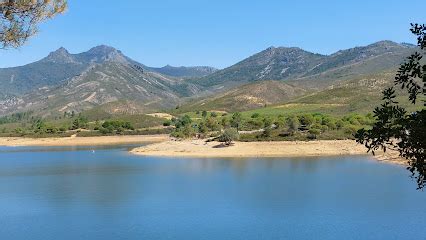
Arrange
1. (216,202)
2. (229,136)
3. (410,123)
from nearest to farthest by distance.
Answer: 1. (410,123)
2. (216,202)
3. (229,136)

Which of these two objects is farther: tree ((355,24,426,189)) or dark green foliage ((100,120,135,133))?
dark green foliage ((100,120,135,133))

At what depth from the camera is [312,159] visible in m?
74.7

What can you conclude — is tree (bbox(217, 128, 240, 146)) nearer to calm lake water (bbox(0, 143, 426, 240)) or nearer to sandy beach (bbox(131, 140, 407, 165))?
sandy beach (bbox(131, 140, 407, 165))

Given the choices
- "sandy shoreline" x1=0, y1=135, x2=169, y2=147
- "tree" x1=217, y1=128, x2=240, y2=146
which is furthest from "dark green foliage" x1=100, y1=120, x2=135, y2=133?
"tree" x1=217, y1=128, x2=240, y2=146

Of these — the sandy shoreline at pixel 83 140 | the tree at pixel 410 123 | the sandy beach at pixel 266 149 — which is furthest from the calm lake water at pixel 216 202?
the sandy shoreline at pixel 83 140

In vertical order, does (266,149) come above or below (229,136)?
below

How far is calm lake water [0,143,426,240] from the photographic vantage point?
3128cm

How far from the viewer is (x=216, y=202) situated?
41.1 m

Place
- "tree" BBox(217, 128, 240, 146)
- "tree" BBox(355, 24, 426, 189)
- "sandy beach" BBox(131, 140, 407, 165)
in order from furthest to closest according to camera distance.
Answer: "tree" BBox(217, 128, 240, 146) → "sandy beach" BBox(131, 140, 407, 165) → "tree" BBox(355, 24, 426, 189)

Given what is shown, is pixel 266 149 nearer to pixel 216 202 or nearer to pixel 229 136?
pixel 229 136

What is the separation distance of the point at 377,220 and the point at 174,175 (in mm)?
31248

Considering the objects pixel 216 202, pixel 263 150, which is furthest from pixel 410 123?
pixel 263 150

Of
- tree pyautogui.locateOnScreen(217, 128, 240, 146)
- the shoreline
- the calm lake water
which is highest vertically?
tree pyautogui.locateOnScreen(217, 128, 240, 146)

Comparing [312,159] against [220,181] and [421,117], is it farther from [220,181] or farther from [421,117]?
[421,117]
